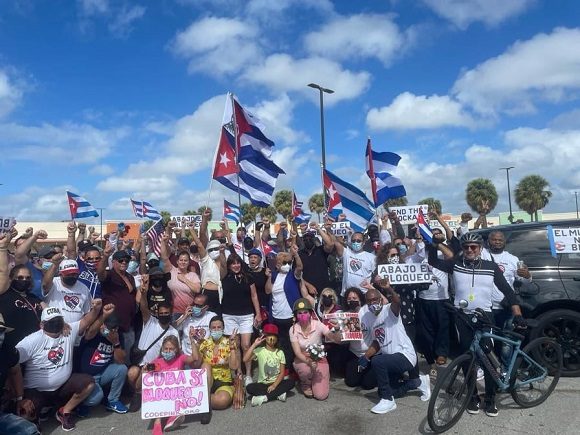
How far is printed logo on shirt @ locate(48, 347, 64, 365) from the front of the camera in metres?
4.64

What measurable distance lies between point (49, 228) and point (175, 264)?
52.6m

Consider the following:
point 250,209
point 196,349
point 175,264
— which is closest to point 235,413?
point 196,349

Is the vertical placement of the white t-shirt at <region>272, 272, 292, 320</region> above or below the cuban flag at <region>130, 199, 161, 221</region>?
below

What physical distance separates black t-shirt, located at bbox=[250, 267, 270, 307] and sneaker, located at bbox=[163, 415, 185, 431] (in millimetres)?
1958

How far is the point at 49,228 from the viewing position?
52625mm

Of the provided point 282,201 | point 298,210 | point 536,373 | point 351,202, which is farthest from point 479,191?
point 536,373

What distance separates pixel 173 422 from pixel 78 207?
9541 mm

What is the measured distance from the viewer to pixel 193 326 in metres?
5.57

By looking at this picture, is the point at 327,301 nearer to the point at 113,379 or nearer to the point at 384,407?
the point at 384,407

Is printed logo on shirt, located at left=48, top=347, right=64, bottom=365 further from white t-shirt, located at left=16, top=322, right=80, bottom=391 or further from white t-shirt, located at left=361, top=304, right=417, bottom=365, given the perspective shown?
white t-shirt, located at left=361, top=304, right=417, bottom=365

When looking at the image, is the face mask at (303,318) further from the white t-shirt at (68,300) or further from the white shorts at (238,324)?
the white t-shirt at (68,300)

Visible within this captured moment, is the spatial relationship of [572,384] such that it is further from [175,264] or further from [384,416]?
[175,264]

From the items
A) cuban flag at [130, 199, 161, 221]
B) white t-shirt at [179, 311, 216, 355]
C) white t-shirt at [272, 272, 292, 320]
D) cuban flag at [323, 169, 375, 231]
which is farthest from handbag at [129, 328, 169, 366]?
cuban flag at [130, 199, 161, 221]

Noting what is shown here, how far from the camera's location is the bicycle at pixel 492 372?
4264mm
